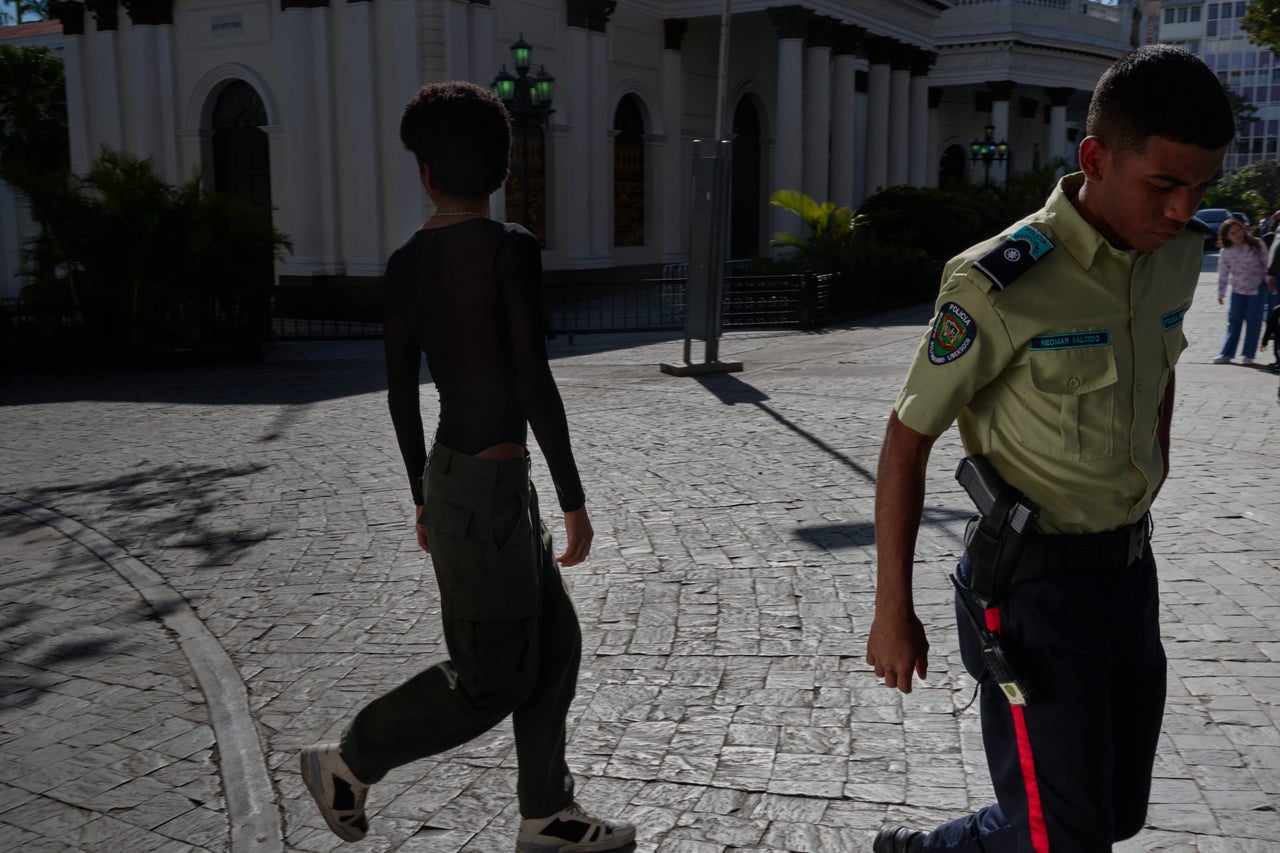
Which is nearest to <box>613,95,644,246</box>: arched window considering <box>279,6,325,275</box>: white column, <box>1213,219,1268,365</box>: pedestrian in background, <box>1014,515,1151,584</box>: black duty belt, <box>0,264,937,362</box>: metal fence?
<box>0,264,937,362</box>: metal fence

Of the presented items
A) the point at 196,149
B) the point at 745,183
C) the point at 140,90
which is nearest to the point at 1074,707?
the point at 196,149

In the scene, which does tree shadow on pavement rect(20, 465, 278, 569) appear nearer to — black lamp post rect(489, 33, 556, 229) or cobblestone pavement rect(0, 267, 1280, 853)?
cobblestone pavement rect(0, 267, 1280, 853)

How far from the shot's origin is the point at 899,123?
3562 centimetres

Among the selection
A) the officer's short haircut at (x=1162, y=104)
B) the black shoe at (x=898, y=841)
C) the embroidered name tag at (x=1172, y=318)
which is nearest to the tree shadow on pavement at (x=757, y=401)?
the black shoe at (x=898, y=841)

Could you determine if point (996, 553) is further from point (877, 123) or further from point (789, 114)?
point (877, 123)

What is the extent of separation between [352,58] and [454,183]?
67.3 ft

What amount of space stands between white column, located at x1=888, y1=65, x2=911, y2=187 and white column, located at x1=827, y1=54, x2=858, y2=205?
3.82 meters

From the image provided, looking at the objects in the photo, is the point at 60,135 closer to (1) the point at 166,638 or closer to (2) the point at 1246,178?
(1) the point at 166,638

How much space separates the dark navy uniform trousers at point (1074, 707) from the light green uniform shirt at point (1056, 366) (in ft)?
0.48

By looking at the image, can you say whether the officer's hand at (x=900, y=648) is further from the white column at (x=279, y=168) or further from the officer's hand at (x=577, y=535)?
the white column at (x=279, y=168)

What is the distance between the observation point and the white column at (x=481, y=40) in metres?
22.0

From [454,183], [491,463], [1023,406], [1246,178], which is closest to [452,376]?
[491,463]

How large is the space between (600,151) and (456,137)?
23.4 meters

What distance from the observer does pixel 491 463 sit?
2967mm
